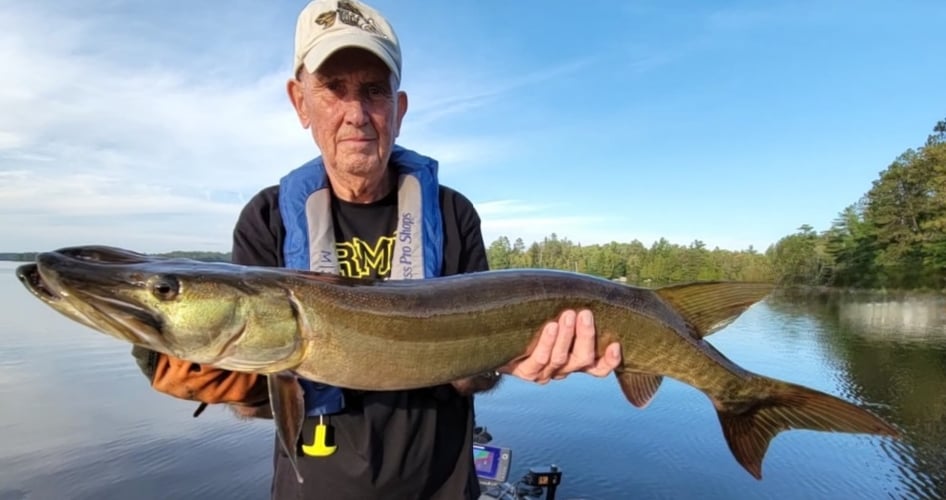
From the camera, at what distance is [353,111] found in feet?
9.40

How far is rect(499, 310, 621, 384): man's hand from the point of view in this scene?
270 cm

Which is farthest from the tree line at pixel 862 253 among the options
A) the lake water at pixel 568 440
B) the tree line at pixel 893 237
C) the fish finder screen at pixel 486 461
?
the fish finder screen at pixel 486 461

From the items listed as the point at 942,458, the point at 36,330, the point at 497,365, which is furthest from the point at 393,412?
the point at 36,330

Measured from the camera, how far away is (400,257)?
301 centimetres

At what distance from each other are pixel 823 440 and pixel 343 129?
79.1 feet

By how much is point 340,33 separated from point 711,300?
7.75ft

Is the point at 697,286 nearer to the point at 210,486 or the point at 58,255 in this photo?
the point at 58,255

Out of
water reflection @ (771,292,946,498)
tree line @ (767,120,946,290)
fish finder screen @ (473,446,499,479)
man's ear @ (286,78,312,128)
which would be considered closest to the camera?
man's ear @ (286,78,312,128)

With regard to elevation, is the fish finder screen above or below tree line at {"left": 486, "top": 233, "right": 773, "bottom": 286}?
below

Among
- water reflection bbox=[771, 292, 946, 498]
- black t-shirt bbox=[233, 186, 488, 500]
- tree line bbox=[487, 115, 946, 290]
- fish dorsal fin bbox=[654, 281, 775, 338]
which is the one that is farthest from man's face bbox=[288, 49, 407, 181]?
tree line bbox=[487, 115, 946, 290]

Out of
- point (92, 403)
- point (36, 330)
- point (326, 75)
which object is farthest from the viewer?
point (36, 330)

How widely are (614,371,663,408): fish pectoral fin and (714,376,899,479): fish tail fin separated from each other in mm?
360

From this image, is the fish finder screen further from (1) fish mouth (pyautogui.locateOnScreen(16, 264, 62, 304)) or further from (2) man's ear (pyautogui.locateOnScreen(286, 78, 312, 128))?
(1) fish mouth (pyautogui.locateOnScreen(16, 264, 62, 304))

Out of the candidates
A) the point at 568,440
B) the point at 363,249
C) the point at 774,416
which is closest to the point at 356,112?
the point at 363,249
